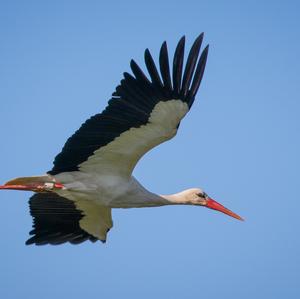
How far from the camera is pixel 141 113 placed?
12.8m

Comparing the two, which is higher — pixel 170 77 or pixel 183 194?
pixel 170 77

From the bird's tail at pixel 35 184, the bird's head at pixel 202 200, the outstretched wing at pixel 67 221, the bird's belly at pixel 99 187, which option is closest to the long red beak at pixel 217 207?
the bird's head at pixel 202 200

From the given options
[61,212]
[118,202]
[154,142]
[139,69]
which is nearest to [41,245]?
[61,212]

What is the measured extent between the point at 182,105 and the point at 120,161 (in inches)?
67.6

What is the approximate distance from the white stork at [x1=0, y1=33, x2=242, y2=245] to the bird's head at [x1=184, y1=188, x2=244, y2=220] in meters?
0.01

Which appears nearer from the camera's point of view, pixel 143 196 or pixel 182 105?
pixel 182 105

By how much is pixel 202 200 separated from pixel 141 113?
312 centimetres

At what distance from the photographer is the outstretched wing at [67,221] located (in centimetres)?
1505

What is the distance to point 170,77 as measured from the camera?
1260cm

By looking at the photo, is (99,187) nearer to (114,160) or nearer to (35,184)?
(114,160)

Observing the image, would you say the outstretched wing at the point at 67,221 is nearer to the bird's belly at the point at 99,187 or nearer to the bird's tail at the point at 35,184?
the bird's belly at the point at 99,187

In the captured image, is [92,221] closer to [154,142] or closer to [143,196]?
[143,196]

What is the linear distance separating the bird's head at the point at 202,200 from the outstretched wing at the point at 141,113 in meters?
1.93

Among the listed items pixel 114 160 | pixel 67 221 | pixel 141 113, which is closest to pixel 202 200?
pixel 114 160
